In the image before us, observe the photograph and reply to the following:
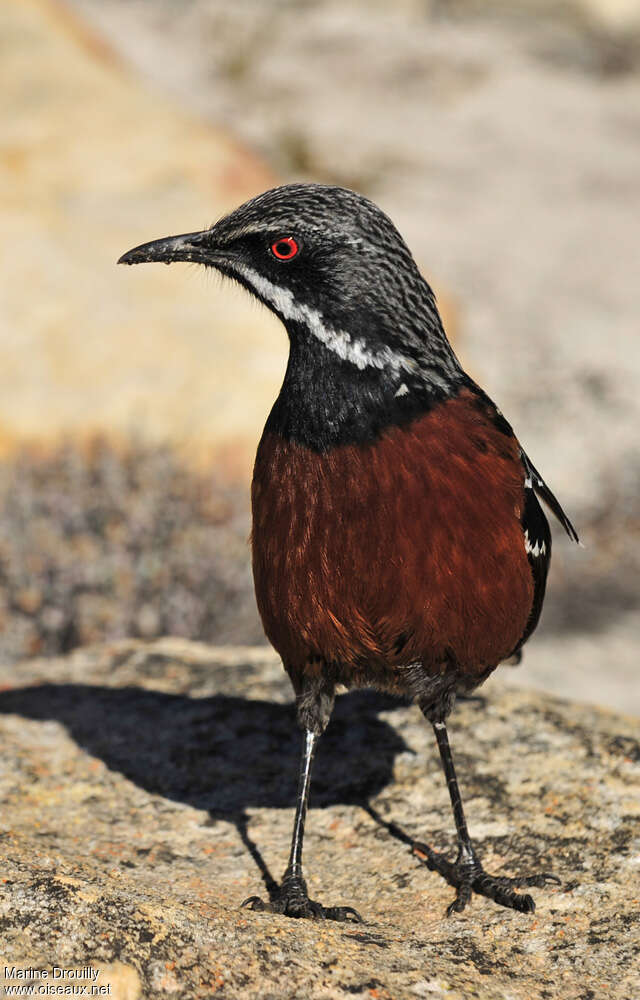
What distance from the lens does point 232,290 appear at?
10711mm

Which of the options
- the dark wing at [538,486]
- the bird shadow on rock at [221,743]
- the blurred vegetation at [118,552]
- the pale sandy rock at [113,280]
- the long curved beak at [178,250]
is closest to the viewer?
the long curved beak at [178,250]

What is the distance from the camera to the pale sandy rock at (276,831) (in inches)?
124

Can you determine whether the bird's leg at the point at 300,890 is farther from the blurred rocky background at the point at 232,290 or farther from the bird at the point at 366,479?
the blurred rocky background at the point at 232,290

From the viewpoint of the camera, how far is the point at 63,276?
10242 mm

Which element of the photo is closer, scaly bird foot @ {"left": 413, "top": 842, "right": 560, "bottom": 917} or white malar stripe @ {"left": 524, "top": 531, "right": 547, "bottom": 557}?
scaly bird foot @ {"left": 413, "top": 842, "right": 560, "bottom": 917}

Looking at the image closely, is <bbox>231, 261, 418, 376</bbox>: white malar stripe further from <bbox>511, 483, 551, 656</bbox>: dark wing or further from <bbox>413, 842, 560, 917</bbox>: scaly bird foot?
<bbox>413, 842, 560, 917</bbox>: scaly bird foot

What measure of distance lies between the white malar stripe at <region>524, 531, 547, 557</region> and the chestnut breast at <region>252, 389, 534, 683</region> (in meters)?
0.13

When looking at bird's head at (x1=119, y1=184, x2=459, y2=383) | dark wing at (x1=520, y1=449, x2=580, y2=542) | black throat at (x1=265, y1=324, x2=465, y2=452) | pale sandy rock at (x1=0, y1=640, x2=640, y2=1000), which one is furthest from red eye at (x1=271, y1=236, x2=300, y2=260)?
pale sandy rock at (x1=0, y1=640, x2=640, y2=1000)

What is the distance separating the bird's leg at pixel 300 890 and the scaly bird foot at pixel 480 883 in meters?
0.36

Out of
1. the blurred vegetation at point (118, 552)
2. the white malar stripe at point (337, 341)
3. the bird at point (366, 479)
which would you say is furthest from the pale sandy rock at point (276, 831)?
the white malar stripe at point (337, 341)

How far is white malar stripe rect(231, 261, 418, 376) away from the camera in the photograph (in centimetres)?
362

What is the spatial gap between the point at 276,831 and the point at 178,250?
213cm

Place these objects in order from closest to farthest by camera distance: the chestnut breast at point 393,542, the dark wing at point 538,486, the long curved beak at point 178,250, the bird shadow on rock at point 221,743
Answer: the chestnut breast at point 393,542
the long curved beak at point 178,250
the dark wing at point 538,486
the bird shadow on rock at point 221,743

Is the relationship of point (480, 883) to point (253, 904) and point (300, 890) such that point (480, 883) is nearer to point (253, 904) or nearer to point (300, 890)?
point (300, 890)
